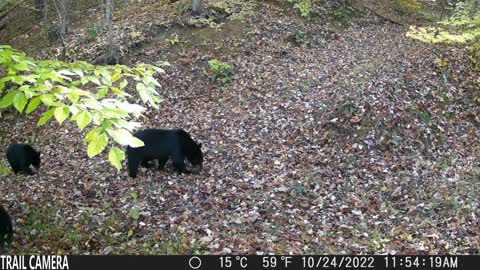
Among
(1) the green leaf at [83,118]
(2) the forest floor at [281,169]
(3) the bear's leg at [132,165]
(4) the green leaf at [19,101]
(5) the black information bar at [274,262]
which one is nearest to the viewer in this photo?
(1) the green leaf at [83,118]

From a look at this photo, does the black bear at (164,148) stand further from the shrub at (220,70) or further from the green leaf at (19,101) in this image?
the green leaf at (19,101)

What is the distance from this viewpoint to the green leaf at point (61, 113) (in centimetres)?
297

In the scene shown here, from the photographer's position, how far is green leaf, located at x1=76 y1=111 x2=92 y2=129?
2.96 meters

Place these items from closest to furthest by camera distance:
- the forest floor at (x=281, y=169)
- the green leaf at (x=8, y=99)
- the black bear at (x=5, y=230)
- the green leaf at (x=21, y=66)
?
the green leaf at (x=8, y=99) → the green leaf at (x=21, y=66) → the black bear at (x=5, y=230) → the forest floor at (x=281, y=169)

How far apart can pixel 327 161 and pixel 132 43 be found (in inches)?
377

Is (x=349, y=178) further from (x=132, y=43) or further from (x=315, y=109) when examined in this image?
(x=132, y=43)

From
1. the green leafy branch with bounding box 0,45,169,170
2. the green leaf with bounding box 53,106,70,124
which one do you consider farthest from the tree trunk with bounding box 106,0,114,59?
the green leaf with bounding box 53,106,70,124

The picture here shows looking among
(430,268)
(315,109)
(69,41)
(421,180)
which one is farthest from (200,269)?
(69,41)

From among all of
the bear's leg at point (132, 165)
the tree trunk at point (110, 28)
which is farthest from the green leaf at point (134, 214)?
the tree trunk at point (110, 28)

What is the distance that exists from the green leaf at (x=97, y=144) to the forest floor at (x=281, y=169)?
4.40 meters

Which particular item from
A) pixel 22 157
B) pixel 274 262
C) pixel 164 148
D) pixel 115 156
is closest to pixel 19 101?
pixel 115 156

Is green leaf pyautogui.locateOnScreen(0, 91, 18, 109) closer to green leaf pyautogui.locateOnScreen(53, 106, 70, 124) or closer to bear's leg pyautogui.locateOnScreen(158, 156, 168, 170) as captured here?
green leaf pyautogui.locateOnScreen(53, 106, 70, 124)

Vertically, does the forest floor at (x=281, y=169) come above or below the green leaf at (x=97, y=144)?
below

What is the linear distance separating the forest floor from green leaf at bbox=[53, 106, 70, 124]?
14.5ft
